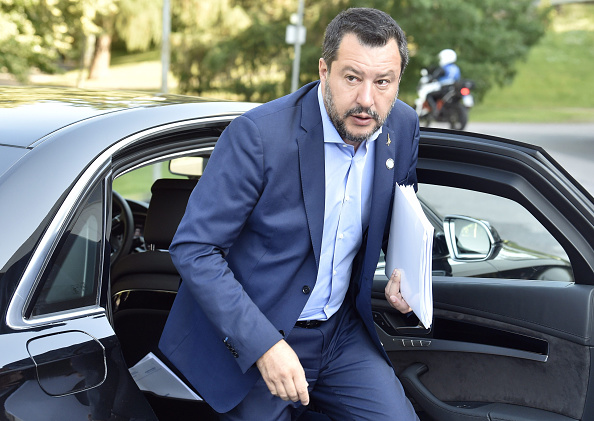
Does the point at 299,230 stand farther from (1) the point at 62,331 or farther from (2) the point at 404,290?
(1) the point at 62,331

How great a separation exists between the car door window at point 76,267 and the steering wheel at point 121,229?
5.03 ft

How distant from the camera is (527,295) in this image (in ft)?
8.24

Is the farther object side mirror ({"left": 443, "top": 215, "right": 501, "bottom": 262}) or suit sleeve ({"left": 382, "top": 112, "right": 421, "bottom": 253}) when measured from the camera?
side mirror ({"left": 443, "top": 215, "right": 501, "bottom": 262})

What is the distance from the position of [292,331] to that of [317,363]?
0.42ft

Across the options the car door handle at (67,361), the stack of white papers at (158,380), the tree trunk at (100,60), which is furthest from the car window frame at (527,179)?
the tree trunk at (100,60)

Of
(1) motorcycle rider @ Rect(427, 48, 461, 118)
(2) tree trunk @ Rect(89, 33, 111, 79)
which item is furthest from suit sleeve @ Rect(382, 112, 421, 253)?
(2) tree trunk @ Rect(89, 33, 111, 79)

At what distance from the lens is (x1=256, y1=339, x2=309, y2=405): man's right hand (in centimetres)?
179

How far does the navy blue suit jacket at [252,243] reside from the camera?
1819 mm

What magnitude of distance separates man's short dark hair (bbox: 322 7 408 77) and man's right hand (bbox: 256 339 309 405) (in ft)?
2.42

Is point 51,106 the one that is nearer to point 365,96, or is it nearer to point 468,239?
point 365,96

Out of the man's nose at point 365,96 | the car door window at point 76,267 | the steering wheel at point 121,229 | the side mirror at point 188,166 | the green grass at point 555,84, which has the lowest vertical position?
the green grass at point 555,84

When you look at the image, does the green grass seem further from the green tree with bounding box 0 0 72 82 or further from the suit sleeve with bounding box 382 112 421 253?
the suit sleeve with bounding box 382 112 421 253

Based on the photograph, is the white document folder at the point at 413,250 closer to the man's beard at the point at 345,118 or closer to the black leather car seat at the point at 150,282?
the man's beard at the point at 345,118

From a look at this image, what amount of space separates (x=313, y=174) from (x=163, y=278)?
944 millimetres
